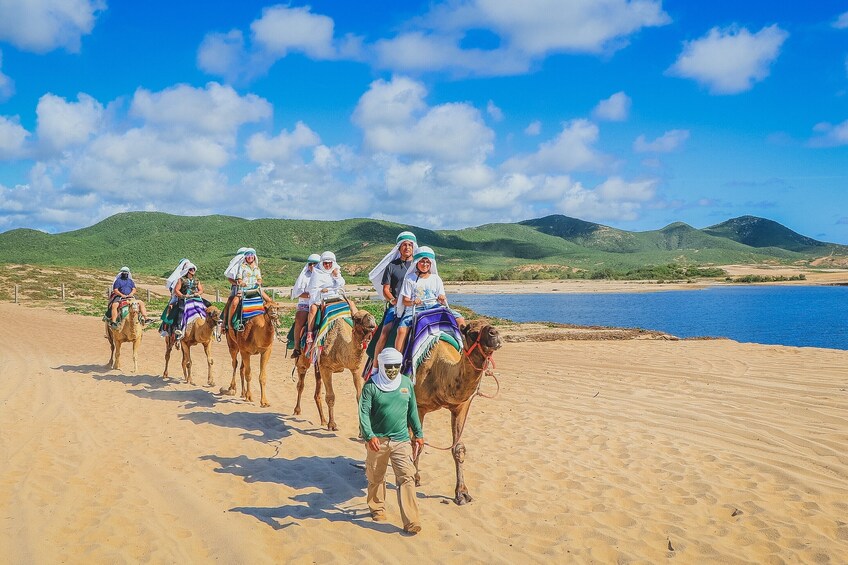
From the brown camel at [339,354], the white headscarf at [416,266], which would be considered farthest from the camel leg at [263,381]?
the white headscarf at [416,266]

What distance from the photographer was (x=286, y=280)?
285ft

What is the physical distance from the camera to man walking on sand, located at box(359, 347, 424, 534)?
626 cm

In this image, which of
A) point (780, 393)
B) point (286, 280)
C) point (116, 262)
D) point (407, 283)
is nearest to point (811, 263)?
point (286, 280)

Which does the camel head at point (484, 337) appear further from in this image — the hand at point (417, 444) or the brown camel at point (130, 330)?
the brown camel at point (130, 330)

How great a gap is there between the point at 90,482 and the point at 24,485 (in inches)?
28.3

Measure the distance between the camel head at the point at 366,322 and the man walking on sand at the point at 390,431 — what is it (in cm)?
290

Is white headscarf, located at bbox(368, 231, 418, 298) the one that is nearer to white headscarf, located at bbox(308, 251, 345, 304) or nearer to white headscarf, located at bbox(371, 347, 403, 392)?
→ white headscarf, located at bbox(308, 251, 345, 304)

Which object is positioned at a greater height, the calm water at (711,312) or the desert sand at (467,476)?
the desert sand at (467,476)

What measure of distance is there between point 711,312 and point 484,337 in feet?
143

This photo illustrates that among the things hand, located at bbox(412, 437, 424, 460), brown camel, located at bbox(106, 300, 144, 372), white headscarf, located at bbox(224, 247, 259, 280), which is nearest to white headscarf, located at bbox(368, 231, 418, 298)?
hand, located at bbox(412, 437, 424, 460)

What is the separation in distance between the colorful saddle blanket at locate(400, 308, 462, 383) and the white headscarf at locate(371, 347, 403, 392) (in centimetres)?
107

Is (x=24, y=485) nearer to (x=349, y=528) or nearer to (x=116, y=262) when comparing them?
(x=349, y=528)

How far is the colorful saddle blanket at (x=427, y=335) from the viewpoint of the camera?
25.2 feet

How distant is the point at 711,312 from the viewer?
148ft
